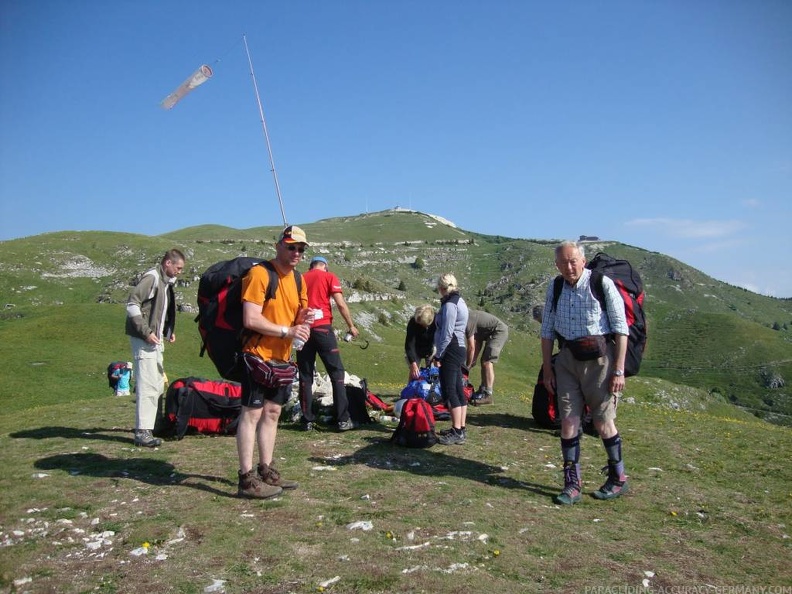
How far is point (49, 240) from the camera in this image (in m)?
91.9

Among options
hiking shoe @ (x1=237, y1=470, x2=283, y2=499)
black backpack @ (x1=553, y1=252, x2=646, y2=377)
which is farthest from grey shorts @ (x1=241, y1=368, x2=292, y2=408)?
black backpack @ (x1=553, y1=252, x2=646, y2=377)

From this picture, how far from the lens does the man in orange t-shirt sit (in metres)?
6.80

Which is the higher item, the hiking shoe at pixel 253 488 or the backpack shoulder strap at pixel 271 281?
the backpack shoulder strap at pixel 271 281

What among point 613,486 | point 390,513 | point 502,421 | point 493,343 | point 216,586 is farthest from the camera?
point 493,343

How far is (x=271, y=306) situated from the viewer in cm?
700

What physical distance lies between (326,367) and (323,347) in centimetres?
40

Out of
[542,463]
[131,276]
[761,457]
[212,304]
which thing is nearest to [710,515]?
[542,463]

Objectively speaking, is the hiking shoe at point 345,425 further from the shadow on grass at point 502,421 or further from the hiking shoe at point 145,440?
the hiking shoe at point 145,440

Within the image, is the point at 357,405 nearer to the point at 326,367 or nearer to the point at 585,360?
the point at 326,367

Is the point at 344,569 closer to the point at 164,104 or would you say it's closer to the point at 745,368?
the point at 164,104

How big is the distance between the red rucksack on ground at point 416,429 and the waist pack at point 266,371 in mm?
3605

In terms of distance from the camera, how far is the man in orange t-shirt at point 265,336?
6801 mm

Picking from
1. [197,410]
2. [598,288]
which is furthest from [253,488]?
[598,288]

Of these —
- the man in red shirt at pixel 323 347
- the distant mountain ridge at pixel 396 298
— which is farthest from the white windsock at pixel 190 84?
the distant mountain ridge at pixel 396 298
